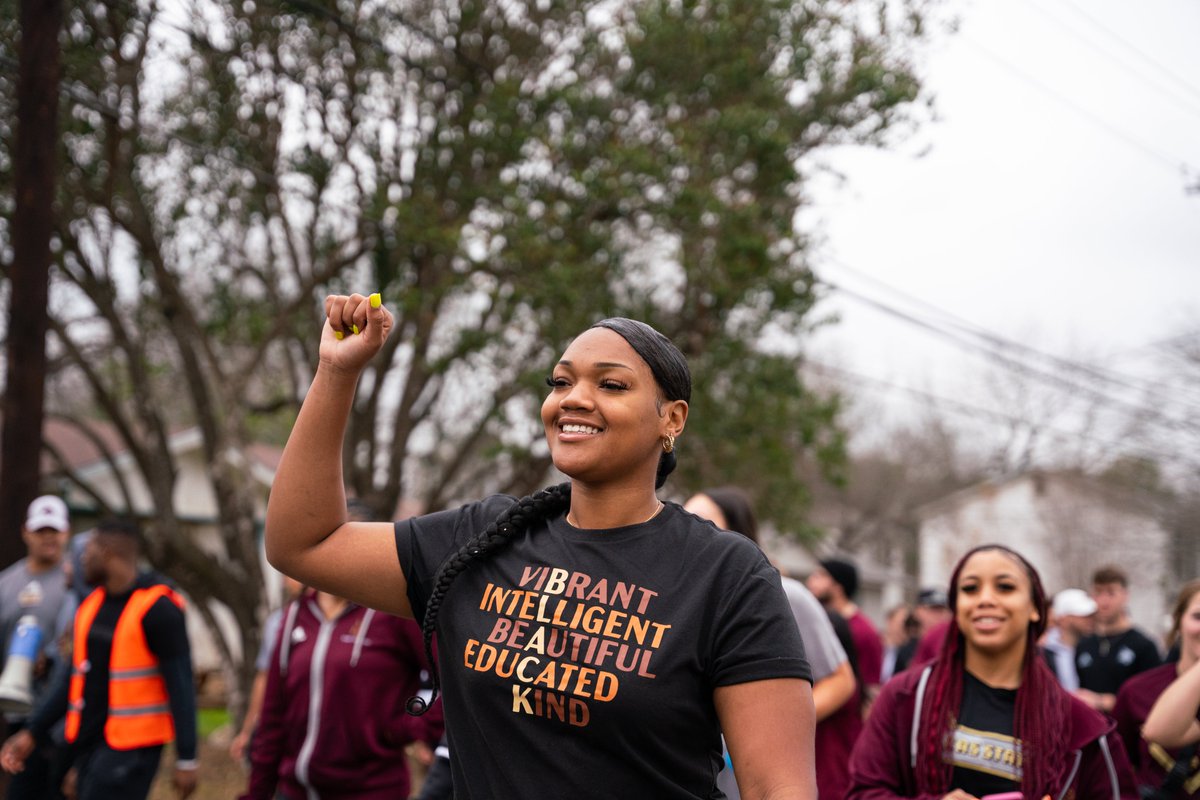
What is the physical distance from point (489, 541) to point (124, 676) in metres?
4.38

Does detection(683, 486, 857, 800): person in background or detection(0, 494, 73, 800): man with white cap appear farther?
detection(0, 494, 73, 800): man with white cap

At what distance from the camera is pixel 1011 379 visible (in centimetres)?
4106

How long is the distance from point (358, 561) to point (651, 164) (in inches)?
417

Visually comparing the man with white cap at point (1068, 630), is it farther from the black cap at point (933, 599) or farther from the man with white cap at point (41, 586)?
the man with white cap at point (41, 586)

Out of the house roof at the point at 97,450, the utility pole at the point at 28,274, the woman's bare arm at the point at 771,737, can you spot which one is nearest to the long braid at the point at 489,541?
the woman's bare arm at the point at 771,737

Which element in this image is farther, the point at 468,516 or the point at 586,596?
the point at 468,516

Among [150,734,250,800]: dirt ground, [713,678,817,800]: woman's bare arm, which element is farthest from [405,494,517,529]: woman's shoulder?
[150,734,250,800]: dirt ground

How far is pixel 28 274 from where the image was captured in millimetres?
8383

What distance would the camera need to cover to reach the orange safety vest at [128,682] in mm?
6027

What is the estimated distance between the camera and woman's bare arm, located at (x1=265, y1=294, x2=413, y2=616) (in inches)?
91.3

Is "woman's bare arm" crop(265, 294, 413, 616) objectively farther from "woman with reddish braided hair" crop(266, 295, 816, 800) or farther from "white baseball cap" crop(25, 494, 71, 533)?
"white baseball cap" crop(25, 494, 71, 533)

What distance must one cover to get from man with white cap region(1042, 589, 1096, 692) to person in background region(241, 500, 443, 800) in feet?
16.4

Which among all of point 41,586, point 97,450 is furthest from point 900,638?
point 97,450

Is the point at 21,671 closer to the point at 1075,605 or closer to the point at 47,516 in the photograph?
the point at 47,516
